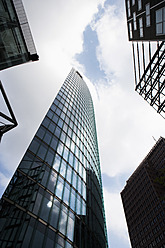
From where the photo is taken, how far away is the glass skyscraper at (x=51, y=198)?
11.0 meters

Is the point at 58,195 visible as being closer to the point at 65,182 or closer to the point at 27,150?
the point at 65,182

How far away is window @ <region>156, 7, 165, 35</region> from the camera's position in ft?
48.5

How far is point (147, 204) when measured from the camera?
8825cm

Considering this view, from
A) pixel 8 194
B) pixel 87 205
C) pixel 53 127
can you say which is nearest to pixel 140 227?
pixel 87 205

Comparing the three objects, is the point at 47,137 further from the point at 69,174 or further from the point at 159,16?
the point at 159,16

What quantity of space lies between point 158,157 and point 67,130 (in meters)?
98.4

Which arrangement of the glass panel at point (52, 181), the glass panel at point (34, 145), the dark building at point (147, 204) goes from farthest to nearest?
the dark building at point (147, 204) → the glass panel at point (34, 145) → the glass panel at point (52, 181)

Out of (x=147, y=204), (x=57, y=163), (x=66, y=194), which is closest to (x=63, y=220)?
(x=66, y=194)

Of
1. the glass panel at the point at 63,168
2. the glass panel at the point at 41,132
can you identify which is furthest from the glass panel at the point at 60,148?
the glass panel at the point at 41,132

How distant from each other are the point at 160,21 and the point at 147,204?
315ft

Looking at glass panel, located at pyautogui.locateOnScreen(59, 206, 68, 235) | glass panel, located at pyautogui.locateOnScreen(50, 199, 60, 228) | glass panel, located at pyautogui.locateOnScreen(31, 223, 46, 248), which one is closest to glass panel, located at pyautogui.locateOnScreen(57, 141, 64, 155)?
glass panel, located at pyautogui.locateOnScreen(50, 199, 60, 228)

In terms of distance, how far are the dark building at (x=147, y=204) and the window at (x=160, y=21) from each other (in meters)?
66.8

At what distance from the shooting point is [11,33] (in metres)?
10.1

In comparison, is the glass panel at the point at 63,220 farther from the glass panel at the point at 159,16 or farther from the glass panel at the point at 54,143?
the glass panel at the point at 159,16
